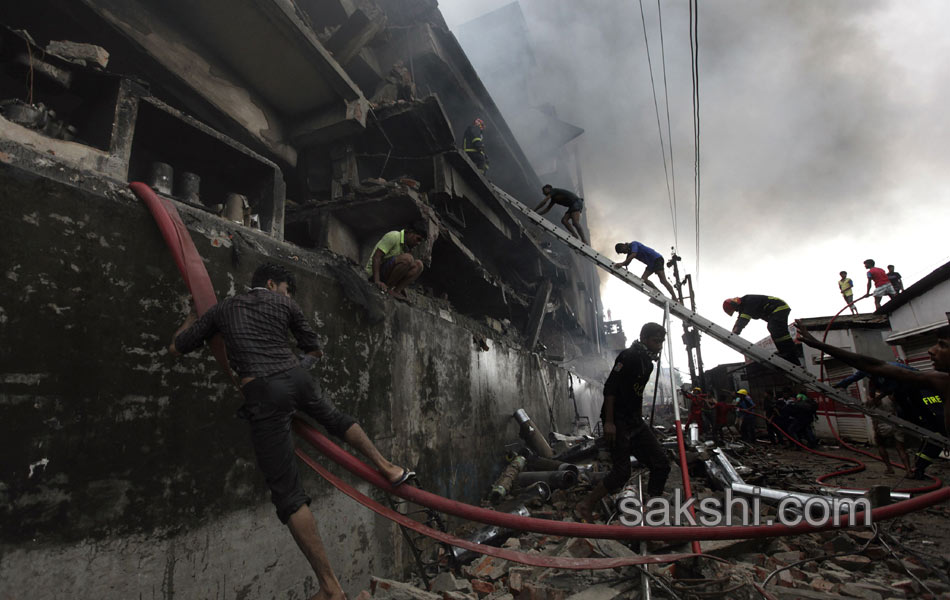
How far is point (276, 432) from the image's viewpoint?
92.0 inches

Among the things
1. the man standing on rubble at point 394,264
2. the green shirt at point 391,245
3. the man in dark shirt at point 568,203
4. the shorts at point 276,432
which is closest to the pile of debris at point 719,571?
the shorts at point 276,432

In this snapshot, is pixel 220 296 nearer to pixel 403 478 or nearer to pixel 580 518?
pixel 403 478

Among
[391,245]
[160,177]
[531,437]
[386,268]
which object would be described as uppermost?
[160,177]

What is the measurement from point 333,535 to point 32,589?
195 cm

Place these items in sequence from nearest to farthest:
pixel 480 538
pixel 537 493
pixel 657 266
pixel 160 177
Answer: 1. pixel 160 177
2. pixel 480 538
3. pixel 537 493
4. pixel 657 266

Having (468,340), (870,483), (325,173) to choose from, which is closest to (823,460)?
(870,483)

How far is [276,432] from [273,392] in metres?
0.23

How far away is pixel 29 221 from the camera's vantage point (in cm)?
212

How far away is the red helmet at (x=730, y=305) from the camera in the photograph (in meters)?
8.67

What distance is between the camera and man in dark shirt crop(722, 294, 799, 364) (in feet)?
23.3

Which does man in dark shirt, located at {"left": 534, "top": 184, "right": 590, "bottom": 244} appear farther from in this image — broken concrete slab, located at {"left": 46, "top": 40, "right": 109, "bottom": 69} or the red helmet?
broken concrete slab, located at {"left": 46, "top": 40, "right": 109, "bottom": 69}

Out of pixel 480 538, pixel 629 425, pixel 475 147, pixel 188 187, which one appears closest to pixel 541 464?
pixel 480 538

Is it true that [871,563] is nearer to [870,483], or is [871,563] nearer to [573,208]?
[870,483]

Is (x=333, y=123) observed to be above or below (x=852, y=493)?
above
